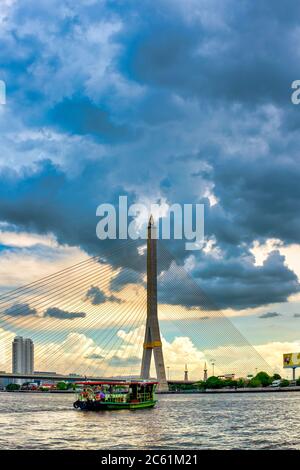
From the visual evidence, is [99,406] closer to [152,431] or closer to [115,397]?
[115,397]

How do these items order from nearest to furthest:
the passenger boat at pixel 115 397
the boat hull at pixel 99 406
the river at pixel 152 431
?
the river at pixel 152 431 < the boat hull at pixel 99 406 < the passenger boat at pixel 115 397

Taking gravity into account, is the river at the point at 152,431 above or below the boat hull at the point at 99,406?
above

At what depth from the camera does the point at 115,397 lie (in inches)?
2261

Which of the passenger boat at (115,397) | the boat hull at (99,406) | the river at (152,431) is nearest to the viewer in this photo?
the river at (152,431)

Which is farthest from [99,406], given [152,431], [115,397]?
[152,431]

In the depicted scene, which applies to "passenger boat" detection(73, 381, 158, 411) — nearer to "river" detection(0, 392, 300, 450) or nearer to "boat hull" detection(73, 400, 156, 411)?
"boat hull" detection(73, 400, 156, 411)

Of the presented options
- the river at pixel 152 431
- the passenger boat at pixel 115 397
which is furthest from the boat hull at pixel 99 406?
the river at pixel 152 431

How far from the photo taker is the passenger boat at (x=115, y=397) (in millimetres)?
54875

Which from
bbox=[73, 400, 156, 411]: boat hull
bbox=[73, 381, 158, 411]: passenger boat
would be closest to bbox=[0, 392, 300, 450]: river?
bbox=[73, 400, 156, 411]: boat hull

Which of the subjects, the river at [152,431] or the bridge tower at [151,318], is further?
the bridge tower at [151,318]

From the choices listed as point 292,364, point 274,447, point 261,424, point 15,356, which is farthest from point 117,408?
point 15,356

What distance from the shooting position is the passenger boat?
54.9m

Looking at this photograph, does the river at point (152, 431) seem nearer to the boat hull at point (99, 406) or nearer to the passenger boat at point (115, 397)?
the boat hull at point (99, 406)
